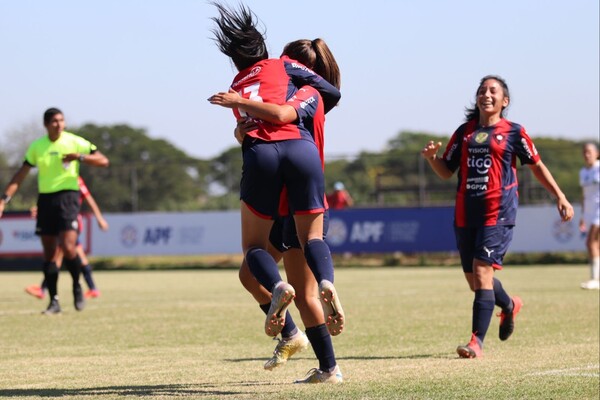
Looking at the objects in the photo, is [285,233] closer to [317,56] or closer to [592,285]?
[317,56]

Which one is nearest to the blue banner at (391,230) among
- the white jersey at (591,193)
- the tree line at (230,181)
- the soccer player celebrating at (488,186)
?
the tree line at (230,181)

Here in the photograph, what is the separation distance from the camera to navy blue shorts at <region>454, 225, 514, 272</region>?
8680 millimetres

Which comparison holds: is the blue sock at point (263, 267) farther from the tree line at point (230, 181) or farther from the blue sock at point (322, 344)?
the tree line at point (230, 181)

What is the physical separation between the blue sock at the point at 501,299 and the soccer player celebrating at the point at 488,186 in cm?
19

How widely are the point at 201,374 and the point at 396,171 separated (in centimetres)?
3154

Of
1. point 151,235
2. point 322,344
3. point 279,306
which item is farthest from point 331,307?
point 151,235

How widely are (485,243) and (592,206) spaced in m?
9.37

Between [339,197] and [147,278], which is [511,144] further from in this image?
[339,197]

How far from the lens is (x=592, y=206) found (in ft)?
57.6

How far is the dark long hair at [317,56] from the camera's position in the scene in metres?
6.89

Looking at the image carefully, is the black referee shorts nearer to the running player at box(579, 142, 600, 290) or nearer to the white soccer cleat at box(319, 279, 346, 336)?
the white soccer cleat at box(319, 279, 346, 336)

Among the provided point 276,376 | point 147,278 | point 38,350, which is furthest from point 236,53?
point 147,278

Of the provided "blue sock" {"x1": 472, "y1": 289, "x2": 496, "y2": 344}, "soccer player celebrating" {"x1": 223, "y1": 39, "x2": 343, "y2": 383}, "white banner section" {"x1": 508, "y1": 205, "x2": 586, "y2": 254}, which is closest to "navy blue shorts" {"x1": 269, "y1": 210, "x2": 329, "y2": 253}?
"soccer player celebrating" {"x1": 223, "y1": 39, "x2": 343, "y2": 383}

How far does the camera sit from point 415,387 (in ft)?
21.3
